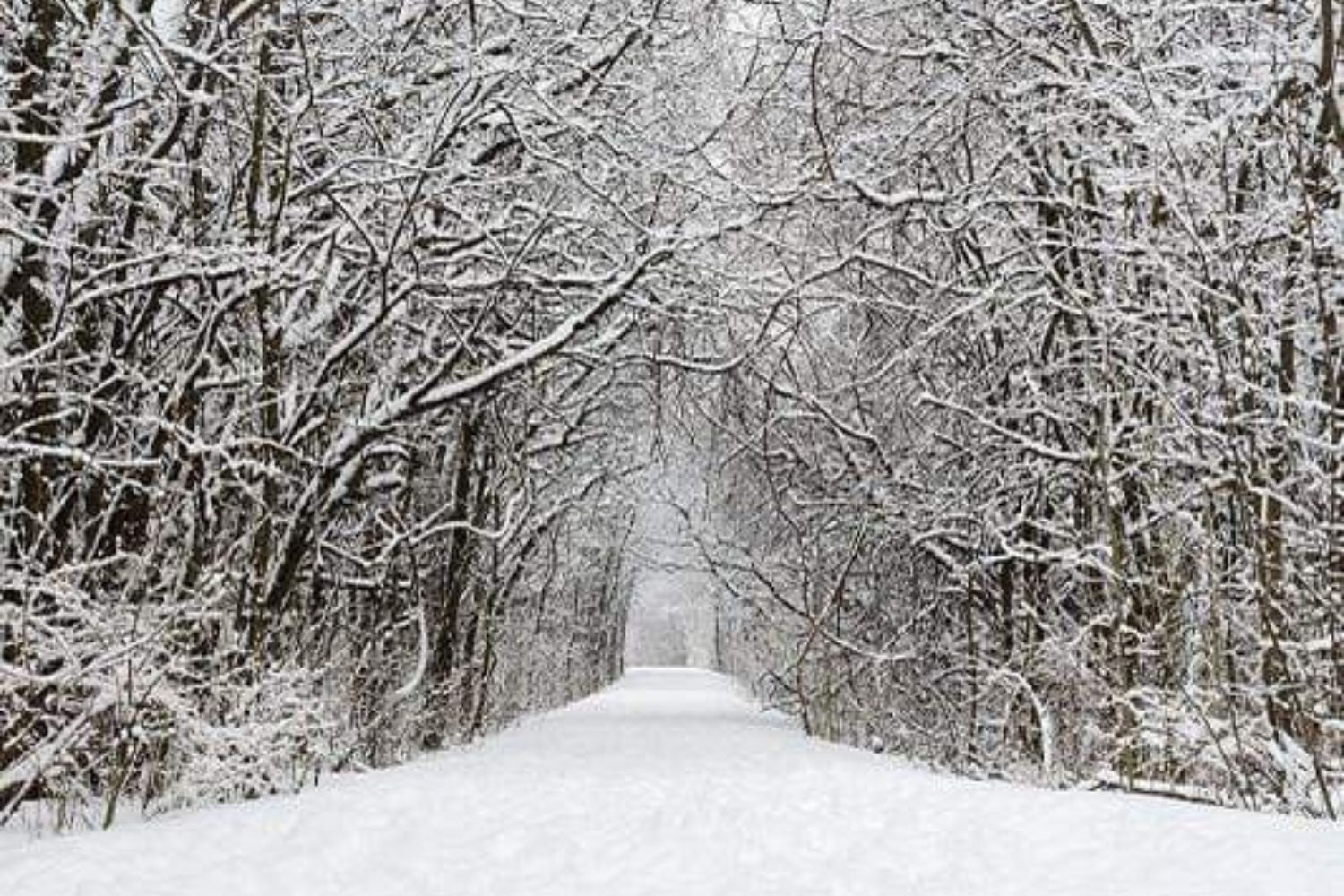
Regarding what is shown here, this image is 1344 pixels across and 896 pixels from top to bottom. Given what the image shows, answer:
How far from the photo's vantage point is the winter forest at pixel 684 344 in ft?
18.0

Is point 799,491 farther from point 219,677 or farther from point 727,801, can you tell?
point 219,677

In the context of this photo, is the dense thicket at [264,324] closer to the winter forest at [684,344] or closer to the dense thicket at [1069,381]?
the winter forest at [684,344]

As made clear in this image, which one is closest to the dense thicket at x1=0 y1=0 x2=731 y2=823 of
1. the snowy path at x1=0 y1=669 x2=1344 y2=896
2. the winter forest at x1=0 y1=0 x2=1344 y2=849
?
the winter forest at x1=0 y1=0 x2=1344 y2=849

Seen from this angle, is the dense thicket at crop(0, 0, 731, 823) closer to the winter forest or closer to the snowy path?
the winter forest

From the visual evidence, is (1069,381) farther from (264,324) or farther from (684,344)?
(264,324)

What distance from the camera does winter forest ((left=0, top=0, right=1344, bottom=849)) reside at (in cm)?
549

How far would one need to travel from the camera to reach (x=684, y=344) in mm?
11023

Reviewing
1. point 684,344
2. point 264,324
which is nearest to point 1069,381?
point 684,344

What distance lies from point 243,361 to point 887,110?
17.4 ft

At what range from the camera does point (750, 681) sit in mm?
29297

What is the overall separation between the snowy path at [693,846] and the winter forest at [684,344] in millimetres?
696

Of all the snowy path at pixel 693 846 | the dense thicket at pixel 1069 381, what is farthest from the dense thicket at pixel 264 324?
the dense thicket at pixel 1069 381

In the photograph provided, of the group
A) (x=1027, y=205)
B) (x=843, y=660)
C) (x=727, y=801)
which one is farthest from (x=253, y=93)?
(x=843, y=660)

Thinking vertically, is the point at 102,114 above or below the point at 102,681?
above
